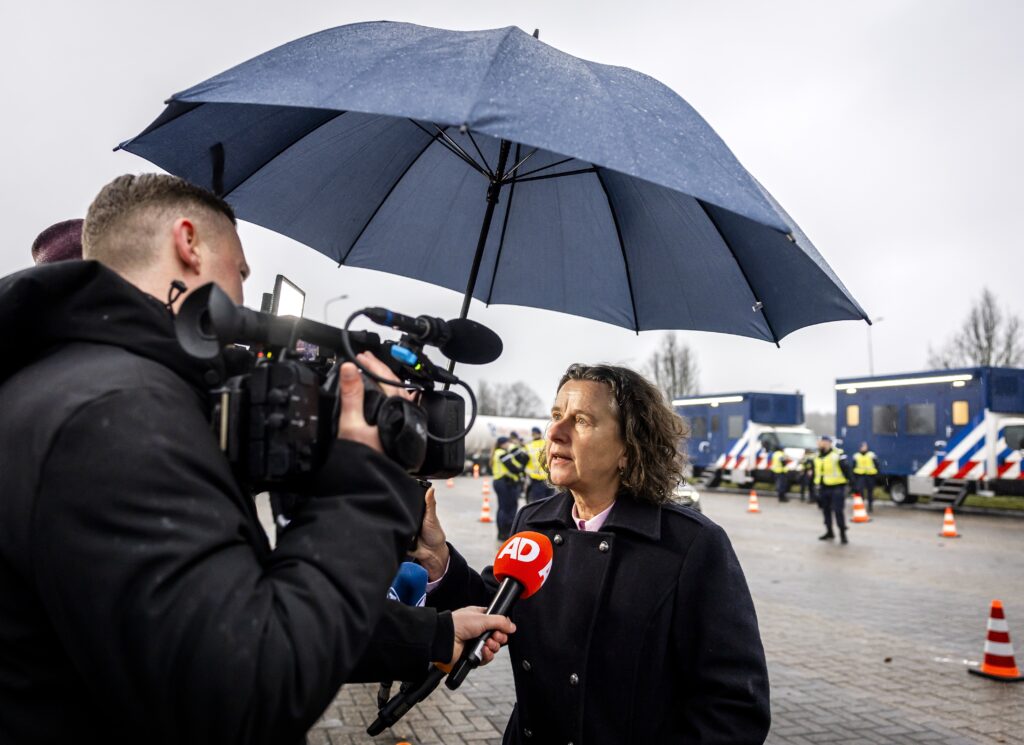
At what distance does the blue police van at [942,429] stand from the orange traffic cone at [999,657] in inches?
627

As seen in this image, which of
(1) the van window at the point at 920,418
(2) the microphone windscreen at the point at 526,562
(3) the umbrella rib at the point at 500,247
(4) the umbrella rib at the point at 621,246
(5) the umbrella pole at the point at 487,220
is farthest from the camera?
(1) the van window at the point at 920,418

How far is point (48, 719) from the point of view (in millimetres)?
1229

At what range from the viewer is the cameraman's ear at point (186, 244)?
5.10 feet

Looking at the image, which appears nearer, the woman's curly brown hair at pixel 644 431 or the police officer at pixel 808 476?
the woman's curly brown hair at pixel 644 431

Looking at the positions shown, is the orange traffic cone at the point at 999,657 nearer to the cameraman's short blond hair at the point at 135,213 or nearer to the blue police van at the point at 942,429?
the cameraman's short blond hair at the point at 135,213

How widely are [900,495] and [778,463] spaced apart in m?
3.96

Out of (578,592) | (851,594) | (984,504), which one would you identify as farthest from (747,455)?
(578,592)

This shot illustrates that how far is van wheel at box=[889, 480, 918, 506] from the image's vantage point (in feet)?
76.8

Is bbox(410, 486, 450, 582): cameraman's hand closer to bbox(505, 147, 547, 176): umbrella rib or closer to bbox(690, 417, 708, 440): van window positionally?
bbox(505, 147, 547, 176): umbrella rib

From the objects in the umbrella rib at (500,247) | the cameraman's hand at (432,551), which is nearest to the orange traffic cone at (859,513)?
the umbrella rib at (500,247)

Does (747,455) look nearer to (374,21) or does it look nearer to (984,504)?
(984,504)

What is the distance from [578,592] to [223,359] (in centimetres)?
151

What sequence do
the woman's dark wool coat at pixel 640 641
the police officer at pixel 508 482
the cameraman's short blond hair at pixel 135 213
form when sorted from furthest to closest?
the police officer at pixel 508 482 < the woman's dark wool coat at pixel 640 641 < the cameraman's short blond hair at pixel 135 213

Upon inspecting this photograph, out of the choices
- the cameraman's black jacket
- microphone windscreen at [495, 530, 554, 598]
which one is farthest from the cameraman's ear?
microphone windscreen at [495, 530, 554, 598]
